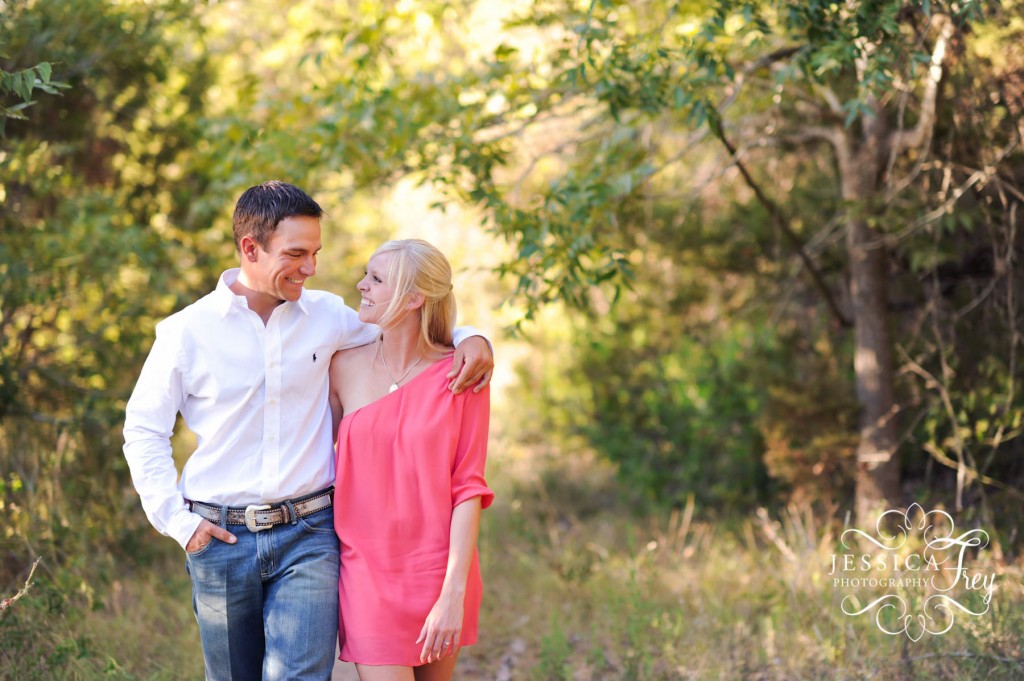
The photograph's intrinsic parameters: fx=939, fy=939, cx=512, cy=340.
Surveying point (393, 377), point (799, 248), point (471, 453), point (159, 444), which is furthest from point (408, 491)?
point (799, 248)

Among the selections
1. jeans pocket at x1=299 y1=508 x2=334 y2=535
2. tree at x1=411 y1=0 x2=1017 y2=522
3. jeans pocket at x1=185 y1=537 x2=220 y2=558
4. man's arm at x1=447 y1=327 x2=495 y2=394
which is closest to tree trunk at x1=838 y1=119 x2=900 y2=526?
tree at x1=411 y1=0 x2=1017 y2=522

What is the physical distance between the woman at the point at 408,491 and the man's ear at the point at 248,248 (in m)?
0.36

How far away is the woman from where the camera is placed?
2877 mm

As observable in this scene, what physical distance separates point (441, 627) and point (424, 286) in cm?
106

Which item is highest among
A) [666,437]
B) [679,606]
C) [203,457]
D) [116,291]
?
[116,291]

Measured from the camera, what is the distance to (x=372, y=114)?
5.35 meters

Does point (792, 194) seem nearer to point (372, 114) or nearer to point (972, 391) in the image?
point (972, 391)

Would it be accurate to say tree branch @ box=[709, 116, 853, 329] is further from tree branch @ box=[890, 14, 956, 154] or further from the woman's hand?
the woman's hand

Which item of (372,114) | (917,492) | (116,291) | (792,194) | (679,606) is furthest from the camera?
(792,194)

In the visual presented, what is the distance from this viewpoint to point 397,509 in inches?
116

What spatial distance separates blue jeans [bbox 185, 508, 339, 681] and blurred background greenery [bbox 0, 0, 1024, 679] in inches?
53.2

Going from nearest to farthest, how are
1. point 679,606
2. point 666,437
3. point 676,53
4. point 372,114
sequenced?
point 676,53, point 679,606, point 372,114, point 666,437

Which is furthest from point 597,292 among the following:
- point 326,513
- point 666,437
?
point 326,513

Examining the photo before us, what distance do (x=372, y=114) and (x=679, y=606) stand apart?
3212mm
